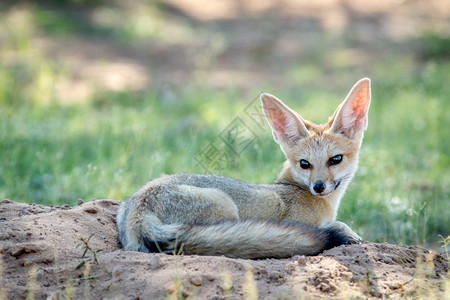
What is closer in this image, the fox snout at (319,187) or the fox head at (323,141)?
the fox snout at (319,187)

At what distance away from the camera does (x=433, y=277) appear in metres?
4.41

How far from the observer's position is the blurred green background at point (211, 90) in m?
7.30

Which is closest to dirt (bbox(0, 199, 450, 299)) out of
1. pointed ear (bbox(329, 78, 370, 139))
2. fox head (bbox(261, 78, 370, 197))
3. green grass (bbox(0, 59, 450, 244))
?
fox head (bbox(261, 78, 370, 197))

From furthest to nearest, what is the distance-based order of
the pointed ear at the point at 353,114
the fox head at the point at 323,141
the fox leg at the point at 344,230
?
the pointed ear at the point at 353,114
the fox head at the point at 323,141
the fox leg at the point at 344,230

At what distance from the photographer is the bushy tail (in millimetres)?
4426

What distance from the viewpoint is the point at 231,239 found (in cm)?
442

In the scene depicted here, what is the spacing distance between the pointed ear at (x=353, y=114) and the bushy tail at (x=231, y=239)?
4.62ft

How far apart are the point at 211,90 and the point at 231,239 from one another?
820 centimetres

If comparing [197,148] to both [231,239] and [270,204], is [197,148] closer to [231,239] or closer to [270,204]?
[270,204]

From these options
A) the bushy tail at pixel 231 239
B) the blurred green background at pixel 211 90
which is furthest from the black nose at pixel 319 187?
the blurred green background at pixel 211 90

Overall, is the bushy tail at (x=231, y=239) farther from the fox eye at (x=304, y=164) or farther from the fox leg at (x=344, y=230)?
the fox eye at (x=304, y=164)

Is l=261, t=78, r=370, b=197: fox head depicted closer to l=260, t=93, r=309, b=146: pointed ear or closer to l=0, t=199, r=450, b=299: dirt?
l=260, t=93, r=309, b=146: pointed ear

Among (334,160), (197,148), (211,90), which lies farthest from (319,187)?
(211,90)
